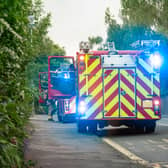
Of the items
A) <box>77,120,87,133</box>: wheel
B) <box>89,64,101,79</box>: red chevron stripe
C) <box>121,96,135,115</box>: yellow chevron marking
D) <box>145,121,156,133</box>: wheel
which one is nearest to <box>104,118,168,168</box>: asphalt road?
<box>145,121,156,133</box>: wheel

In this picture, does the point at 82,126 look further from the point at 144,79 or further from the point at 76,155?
the point at 76,155

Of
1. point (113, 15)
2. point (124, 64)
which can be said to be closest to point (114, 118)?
point (124, 64)

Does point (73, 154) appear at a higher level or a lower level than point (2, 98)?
lower

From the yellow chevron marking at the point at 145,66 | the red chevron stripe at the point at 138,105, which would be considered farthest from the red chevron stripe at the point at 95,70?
the yellow chevron marking at the point at 145,66

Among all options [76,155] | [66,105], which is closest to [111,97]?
[76,155]

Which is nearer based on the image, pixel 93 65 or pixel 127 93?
pixel 127 93

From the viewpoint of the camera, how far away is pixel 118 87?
17.3 metres

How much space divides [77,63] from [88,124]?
1.97 meters

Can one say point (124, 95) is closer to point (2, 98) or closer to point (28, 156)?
point (28, 156)

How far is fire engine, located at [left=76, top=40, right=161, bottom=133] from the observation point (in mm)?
17078

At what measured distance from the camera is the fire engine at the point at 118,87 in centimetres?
1708

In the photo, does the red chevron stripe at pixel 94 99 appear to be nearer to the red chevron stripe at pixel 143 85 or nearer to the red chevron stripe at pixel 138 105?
the red chevron stripe at pixel 138 105

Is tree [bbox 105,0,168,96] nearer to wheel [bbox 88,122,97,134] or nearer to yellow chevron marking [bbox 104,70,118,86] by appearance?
A: wheel [bbox 88,122,97,134]

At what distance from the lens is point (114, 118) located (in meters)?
17.1
